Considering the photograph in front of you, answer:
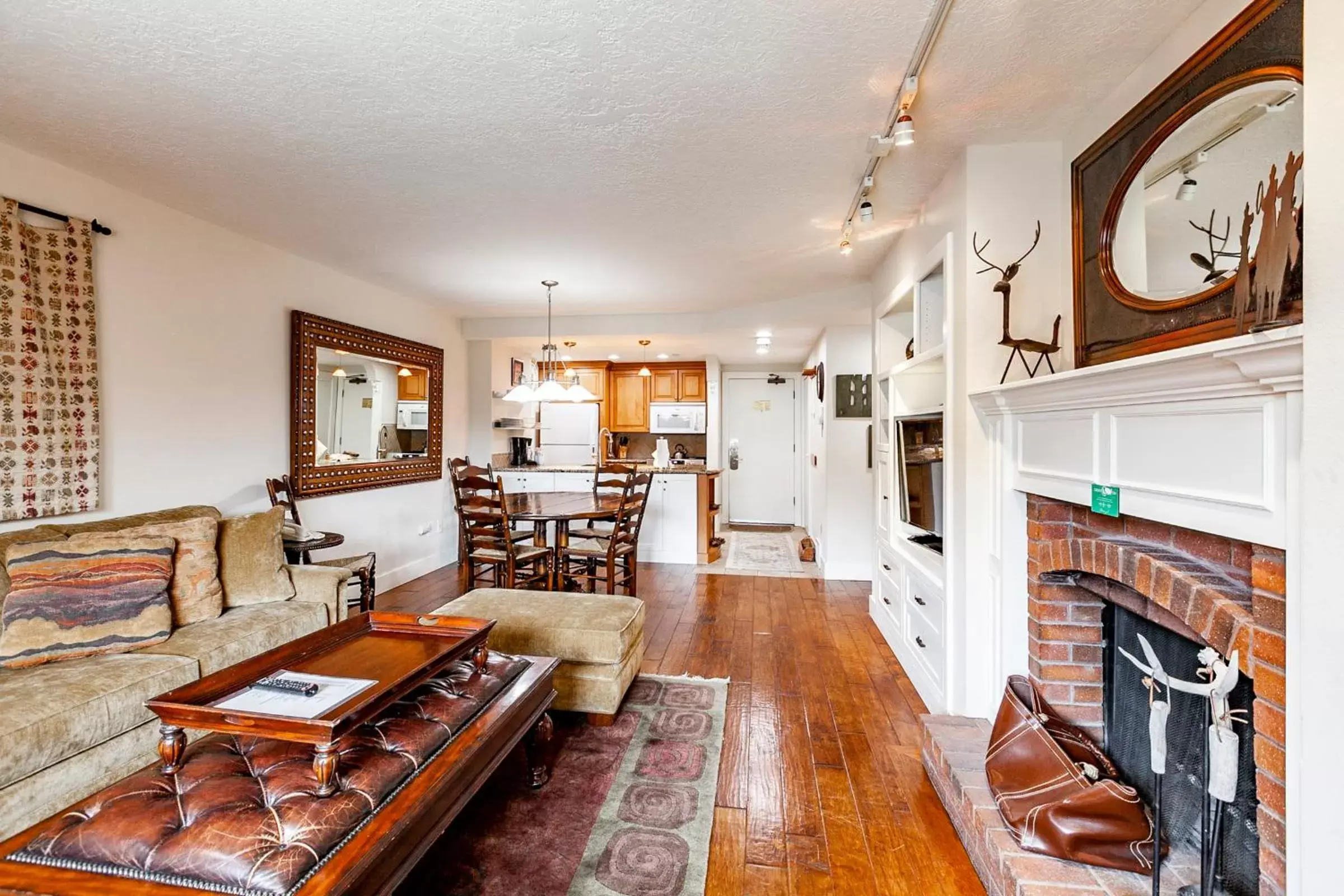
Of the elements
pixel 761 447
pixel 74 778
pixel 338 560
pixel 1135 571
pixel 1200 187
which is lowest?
pixel 74 778

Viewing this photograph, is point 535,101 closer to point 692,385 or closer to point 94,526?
point 94,526

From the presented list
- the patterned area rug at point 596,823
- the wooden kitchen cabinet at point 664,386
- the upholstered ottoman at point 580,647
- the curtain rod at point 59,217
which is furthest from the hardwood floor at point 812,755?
the wooden kitchen cabinet at point 664,386

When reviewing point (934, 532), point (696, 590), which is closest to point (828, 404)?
point (696, 590)

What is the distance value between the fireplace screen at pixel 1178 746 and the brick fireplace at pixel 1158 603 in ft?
0.19

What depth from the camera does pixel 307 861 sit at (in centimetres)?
110

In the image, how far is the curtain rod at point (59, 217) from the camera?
234 centimetres

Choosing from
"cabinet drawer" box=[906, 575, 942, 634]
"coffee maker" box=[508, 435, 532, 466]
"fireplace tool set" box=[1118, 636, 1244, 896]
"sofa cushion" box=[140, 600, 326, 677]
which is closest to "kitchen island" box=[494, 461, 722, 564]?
"coffee maker" box=[508, 435, 532, 466]

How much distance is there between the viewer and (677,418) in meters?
7.50

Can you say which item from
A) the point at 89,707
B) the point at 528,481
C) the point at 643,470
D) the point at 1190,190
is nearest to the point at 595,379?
the point at 643,470

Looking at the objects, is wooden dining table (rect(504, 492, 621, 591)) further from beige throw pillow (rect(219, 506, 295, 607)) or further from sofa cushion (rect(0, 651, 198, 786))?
sofa cushion (rect(0, 651, 198, 786))

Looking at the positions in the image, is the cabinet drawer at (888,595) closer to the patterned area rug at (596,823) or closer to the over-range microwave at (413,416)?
the patterned area rug at (596,823)

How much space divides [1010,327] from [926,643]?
1.51m

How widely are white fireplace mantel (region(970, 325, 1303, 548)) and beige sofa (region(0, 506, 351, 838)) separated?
3.04 meters

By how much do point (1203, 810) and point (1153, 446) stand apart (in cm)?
77
